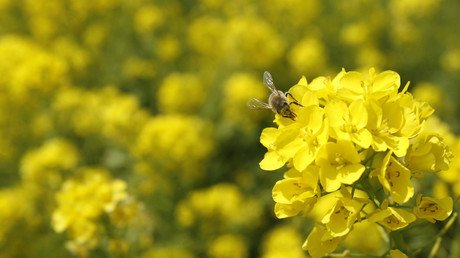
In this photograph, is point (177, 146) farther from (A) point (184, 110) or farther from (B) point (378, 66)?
(B) point (378, 66)

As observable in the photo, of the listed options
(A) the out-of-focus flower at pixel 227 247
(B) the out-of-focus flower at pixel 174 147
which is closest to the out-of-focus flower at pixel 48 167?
(B) the out-of-focus flower at pixel 174 147

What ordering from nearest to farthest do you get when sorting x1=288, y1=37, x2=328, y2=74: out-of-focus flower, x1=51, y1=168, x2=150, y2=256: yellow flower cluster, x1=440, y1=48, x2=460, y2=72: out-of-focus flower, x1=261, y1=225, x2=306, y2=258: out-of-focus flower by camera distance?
x1=51, y1=168, x2=150, y2=256: yellow flower cluster < x1=261, y1=225, x2=306, y2=258: out-of-focus flower < x1=288, y1=37, x2=328, y2=74: out-of-focus flower < x1=440, y1=48, x2=460, y2=72: out-of-focus flower

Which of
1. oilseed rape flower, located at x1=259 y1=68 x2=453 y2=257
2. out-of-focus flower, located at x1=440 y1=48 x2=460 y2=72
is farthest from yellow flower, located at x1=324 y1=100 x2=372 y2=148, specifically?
out-of-focus flower, located at x1=440 y1=48 x2=460 y2=72

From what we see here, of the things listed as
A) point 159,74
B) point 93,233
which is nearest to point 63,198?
point 93,233

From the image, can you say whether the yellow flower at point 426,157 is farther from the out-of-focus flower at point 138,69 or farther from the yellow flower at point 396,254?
the out-of-focus flower at point 138,69

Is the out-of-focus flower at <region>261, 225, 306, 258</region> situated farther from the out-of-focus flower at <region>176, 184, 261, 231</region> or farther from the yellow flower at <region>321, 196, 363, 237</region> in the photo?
the yellow flower at <region>321, 196, 363, 237</region>

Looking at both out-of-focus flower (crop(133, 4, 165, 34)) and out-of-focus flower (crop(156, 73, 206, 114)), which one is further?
out-of-focus flower (crop(133, 4, 165, 34))
